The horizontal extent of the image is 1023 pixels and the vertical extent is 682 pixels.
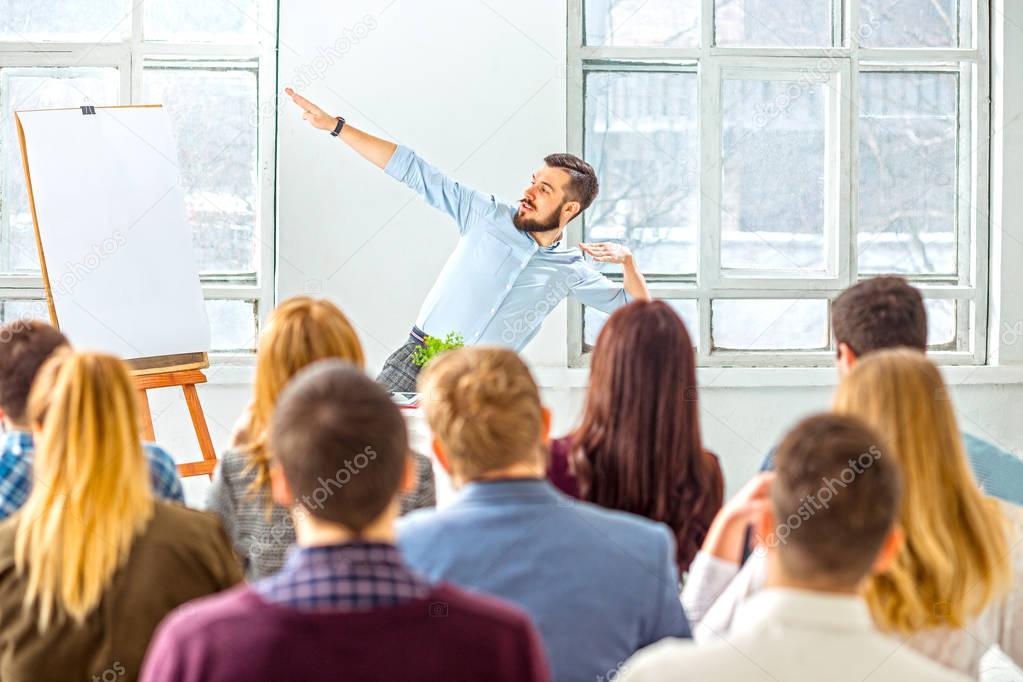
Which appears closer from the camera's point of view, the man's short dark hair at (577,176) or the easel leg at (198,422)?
the easel leg at (198,422)

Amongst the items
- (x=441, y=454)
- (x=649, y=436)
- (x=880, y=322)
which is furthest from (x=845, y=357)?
(x=441, y=454)

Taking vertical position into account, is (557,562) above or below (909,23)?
below

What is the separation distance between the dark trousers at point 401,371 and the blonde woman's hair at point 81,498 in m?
2.58

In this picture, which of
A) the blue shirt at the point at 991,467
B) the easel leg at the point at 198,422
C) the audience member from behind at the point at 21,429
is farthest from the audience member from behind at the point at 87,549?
the easel leg at the point at 198,422

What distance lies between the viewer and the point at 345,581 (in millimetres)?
1045

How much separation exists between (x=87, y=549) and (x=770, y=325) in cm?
403

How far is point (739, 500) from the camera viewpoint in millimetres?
1646

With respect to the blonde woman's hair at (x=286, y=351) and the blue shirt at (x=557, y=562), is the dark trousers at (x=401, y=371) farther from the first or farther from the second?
the blue shirt at (x=557, y=562)

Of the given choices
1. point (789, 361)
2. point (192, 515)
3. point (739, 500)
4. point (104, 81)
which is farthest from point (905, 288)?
point (104, 81)

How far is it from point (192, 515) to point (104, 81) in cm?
372

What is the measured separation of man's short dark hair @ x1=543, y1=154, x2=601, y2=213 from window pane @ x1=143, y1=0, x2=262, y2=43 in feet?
5.05

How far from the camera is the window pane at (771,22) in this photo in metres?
4.99

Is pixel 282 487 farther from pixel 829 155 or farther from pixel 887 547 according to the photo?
pixel 829 155

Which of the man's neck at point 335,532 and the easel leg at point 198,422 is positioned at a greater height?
the man's neck at point 335,532
